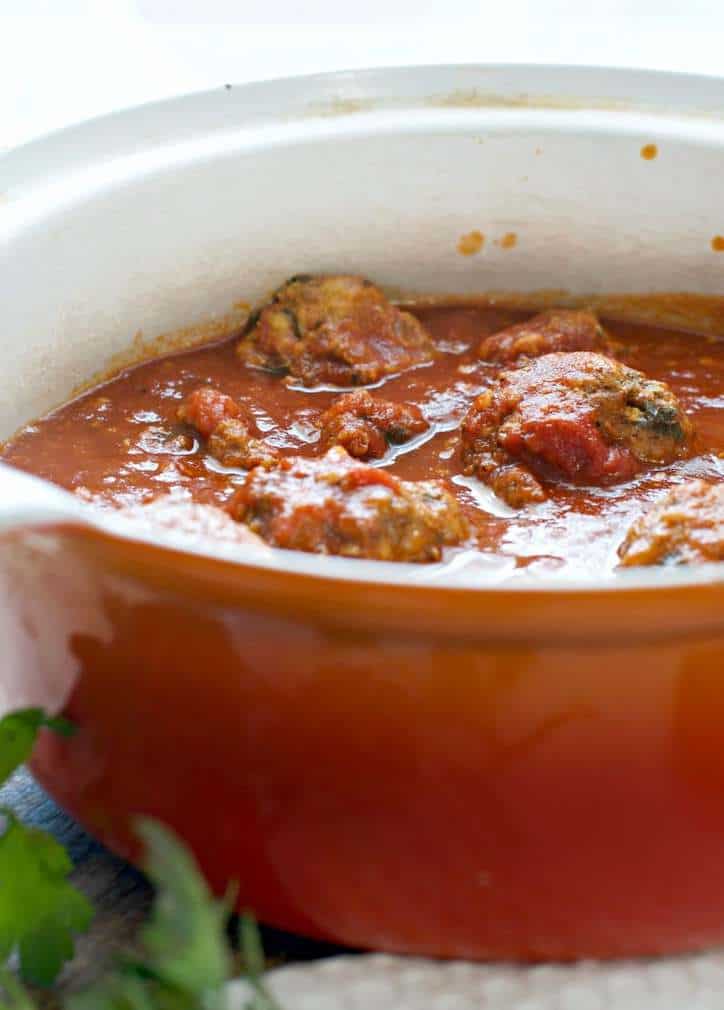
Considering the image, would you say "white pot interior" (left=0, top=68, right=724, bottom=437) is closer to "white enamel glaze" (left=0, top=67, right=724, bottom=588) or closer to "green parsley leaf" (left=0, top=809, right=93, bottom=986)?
"white enamel glaze" (left=0, top=67, right=724, bottom=588)

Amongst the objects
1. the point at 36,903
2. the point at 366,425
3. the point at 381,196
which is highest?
the point at 381,196

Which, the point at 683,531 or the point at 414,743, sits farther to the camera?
the point at 683,531

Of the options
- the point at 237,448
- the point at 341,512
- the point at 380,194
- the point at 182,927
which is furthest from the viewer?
the point at 380,194

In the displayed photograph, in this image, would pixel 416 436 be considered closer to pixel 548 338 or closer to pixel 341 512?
pixel 548 338

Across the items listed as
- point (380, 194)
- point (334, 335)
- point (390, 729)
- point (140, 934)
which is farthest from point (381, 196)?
point (140, 934)

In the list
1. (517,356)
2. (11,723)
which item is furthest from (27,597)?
(517,356)

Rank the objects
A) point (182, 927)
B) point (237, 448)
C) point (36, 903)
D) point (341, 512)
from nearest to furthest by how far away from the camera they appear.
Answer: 1. point (182, 927)
2. point (36, 903)
3. point (341, 512)
4. point (237, 448)

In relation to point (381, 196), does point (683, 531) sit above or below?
below
